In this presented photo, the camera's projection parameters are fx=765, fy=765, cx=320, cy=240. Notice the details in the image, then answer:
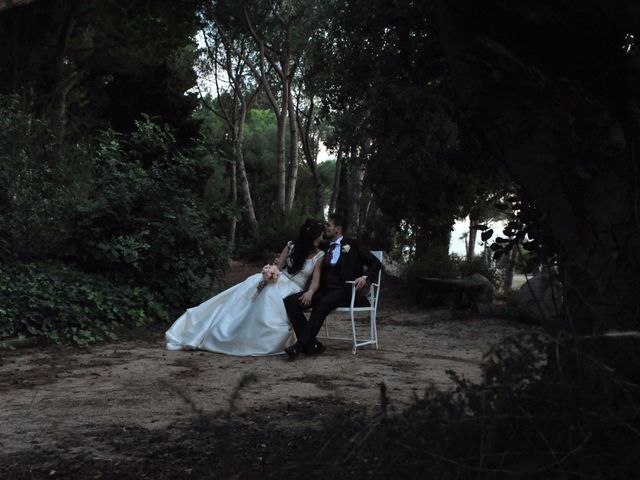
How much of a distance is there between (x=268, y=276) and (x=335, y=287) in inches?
32.5

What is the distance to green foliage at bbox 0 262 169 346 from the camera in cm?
923

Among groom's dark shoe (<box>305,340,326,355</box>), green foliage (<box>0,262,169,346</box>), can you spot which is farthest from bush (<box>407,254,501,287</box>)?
groom's dark shoe (<box>305,340,326,355</box>)

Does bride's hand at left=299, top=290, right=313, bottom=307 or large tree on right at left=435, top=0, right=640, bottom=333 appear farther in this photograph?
bride's hand at left=299, top=290, right=313, bottom=307

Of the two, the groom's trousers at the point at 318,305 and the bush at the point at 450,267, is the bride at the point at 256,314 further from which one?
the bush at the point at 450,267

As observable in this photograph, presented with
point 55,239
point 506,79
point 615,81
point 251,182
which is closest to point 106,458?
point 506,79

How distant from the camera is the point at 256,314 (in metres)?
9.07

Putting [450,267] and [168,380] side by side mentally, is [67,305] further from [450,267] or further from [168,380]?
[450,267]

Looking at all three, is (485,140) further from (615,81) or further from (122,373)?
(122,373)

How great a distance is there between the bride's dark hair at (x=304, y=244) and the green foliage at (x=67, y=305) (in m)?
2.50

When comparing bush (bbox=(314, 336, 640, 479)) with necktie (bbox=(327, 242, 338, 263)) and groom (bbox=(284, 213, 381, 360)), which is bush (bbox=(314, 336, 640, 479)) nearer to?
groom (bbox=(284, 213, 381, 360))

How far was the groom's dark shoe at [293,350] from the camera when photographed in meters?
8.27

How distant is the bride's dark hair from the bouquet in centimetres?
26

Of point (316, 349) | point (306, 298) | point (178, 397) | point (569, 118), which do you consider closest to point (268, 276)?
point (306, 298)

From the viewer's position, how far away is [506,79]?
3.57 meters
